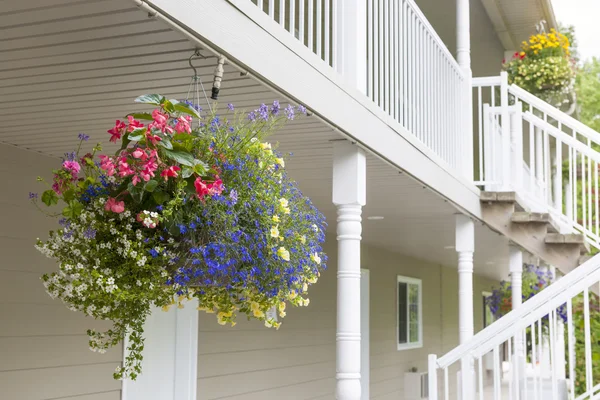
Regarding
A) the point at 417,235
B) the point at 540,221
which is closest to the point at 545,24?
the point at 417,235

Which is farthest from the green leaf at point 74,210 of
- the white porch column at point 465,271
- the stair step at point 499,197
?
the stair step at point 499,197

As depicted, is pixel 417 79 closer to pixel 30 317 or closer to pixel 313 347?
pixel 30 317

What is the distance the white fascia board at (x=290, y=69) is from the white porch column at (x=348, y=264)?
5.8 inches

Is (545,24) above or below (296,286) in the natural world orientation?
above

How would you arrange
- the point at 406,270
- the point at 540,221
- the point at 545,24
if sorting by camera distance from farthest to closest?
the point at 406,270 < the point at 545,24 < the point at 540,221

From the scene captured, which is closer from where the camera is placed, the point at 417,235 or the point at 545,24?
the point at 417,235

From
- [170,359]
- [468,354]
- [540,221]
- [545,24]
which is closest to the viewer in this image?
[468,354]

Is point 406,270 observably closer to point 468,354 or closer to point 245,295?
point 468,354

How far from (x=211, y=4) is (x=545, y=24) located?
962 cm

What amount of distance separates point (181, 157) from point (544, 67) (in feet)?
29.2

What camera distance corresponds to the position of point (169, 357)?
6383 millimetres

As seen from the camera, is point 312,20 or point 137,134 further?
point 312,20

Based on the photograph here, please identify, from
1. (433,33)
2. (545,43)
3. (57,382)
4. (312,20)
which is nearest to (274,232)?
(312,20)

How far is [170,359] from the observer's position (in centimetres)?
640
